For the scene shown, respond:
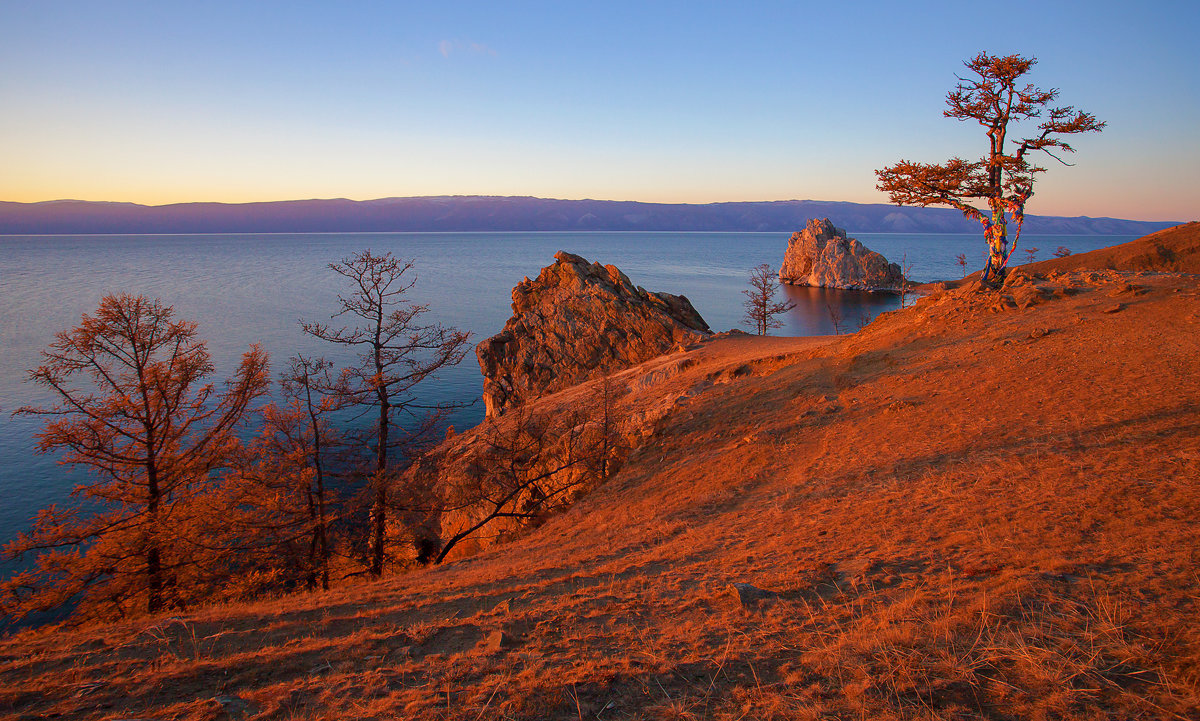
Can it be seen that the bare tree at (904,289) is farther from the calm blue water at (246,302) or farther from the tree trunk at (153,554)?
the tree trunk at (153,554)

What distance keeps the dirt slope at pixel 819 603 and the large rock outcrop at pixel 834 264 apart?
10078cm

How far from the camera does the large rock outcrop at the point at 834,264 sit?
356 ft

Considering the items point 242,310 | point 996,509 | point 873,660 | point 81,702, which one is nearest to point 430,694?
point 81,702

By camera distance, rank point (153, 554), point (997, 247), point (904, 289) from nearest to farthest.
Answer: point (153, 554) → point (997, 247) → point (904, 289)

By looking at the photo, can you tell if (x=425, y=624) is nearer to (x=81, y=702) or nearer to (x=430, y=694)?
(x=430, y=694)

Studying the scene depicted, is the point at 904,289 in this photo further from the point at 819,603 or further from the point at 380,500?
the point at 819,603

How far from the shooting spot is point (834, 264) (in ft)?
367

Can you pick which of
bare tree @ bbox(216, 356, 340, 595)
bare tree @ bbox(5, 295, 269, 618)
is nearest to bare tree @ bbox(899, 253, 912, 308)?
bare tree @ bbox(216, 356, 340, 595)

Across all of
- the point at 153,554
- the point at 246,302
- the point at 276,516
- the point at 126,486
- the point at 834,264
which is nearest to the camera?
the point at 153,554

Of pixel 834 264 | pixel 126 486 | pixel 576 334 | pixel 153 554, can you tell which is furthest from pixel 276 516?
pixel 834 264

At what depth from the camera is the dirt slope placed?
5.14 metres

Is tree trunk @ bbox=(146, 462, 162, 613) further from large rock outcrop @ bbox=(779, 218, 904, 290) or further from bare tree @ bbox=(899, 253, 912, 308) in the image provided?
large rock outcrop @ bbox=(779, 218, 904, 290)

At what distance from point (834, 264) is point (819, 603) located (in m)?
116

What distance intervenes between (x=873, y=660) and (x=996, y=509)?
5.49 m
